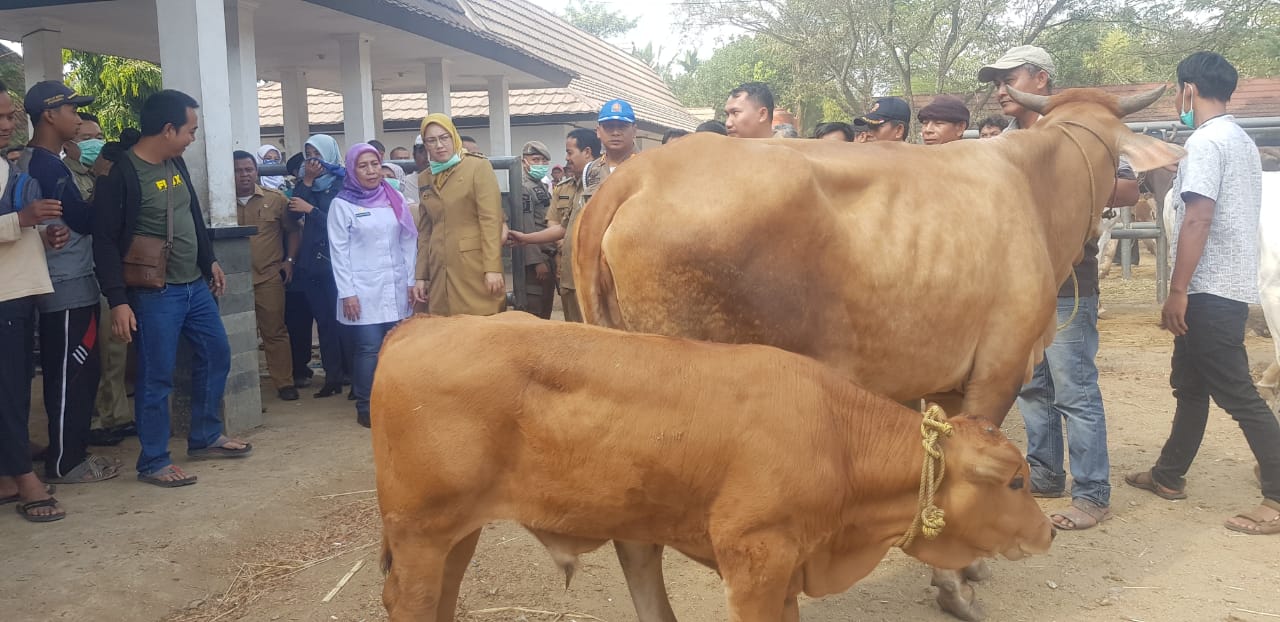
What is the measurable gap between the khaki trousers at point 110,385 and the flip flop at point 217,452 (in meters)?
0.94

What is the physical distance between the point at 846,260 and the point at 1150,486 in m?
3.40

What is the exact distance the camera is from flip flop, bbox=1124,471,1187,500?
555 centimetres

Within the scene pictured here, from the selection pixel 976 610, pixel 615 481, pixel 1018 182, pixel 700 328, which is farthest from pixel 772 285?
pixel 976 610

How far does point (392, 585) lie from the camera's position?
3.04 meters

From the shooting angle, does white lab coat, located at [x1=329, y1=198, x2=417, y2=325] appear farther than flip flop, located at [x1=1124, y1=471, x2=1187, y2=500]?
Yes

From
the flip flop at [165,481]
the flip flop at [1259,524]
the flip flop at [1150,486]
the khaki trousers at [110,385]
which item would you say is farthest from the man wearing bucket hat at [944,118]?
the khaki trousers at [110,385]

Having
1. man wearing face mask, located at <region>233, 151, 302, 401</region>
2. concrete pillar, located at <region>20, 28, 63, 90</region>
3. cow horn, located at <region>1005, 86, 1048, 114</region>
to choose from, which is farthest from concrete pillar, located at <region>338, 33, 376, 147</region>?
cow horn, located at <region>1005, 86, 1048, 114</region>

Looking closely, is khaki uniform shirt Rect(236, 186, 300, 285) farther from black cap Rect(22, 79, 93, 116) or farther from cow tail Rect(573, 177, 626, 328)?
cow tail Rect(573, 177, 626, 328)

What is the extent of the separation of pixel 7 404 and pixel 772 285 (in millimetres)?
4139

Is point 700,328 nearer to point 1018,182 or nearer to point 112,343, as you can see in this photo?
point 1018,182

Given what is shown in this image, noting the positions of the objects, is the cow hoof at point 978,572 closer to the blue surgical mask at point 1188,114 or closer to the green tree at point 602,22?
the blue surgical mask at point 1188,114

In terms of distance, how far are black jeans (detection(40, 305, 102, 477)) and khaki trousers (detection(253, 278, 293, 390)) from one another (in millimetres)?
2117

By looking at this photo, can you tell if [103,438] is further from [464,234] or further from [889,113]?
[889,113]

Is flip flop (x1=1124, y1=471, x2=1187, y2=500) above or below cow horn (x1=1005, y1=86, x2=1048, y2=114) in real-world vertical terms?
below
